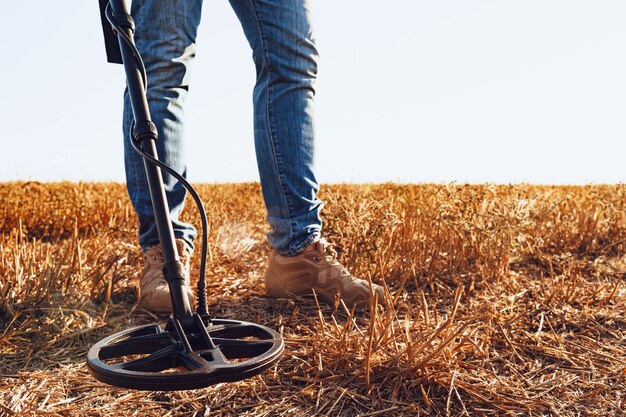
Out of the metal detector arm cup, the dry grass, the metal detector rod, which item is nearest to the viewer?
the metal detector rod

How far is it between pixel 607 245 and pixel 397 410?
9.57 feet

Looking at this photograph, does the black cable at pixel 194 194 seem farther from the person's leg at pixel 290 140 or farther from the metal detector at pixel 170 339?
the person's leg at pixel 290 140

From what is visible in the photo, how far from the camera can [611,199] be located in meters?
4.42

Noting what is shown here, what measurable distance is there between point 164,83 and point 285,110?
0.51m

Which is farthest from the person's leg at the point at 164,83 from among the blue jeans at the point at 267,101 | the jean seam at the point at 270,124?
the jean seam at the point at 270,124

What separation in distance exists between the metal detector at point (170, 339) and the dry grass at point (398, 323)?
0.67 ft

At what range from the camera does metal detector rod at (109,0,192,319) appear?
1358 mm

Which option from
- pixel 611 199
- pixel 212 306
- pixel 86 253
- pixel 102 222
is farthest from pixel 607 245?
pixel 102 222

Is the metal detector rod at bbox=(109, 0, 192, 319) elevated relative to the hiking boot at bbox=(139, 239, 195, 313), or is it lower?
elevated

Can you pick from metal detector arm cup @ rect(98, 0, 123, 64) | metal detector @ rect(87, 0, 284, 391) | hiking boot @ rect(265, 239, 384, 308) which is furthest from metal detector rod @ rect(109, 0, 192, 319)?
hiking boot @ rect(265, 239, 384, 308)

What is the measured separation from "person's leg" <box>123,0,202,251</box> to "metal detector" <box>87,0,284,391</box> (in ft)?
1.83

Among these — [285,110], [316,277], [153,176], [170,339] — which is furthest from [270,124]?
[170,339]

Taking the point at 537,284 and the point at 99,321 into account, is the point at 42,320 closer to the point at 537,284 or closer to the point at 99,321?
the point at 99,321

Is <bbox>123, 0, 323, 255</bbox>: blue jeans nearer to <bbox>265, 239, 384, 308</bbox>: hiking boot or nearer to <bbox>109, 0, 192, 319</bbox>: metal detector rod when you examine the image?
<bbox>265, 239, 384, 308</bbox>: hiking boot
